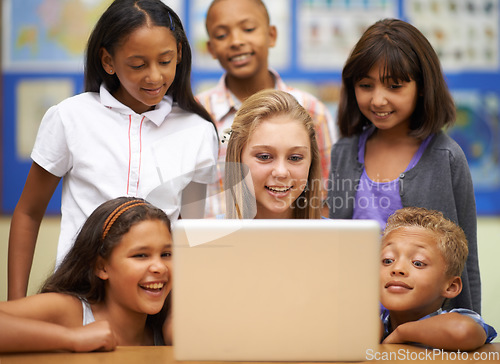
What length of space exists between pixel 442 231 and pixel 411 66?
0.55 metres

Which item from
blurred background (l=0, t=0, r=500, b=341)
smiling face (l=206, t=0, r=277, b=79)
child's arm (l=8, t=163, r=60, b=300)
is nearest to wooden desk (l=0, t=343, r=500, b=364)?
child's arm (l=8, t=163, r=60, b=300)

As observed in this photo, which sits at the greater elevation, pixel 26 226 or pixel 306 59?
pixel 306 59

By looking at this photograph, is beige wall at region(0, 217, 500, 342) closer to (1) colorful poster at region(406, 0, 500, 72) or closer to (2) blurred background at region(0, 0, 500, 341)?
(2) blurred background at region(0, 0, 500, 341)

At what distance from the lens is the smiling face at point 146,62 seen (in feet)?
5.23

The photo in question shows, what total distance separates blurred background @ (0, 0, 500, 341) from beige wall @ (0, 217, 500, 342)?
5 centimetres

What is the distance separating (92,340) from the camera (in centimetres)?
113

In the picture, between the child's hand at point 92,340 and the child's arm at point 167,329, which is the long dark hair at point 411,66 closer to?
the child's arm at point 167,329

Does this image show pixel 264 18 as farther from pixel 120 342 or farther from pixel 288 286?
pixel 288 286

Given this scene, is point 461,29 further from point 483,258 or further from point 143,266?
point 143,266

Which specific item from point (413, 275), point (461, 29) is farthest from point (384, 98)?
point (461, 29)

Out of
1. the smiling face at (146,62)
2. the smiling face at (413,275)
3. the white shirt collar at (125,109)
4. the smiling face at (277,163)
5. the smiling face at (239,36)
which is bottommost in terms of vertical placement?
the smiling face at (413,275)

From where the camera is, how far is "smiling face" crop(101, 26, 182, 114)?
1.59 meters

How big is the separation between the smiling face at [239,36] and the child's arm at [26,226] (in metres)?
0.80

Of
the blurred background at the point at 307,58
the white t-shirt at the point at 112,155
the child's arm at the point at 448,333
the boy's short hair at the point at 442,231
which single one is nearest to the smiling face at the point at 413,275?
the boy's short hair at the point at 442,231
